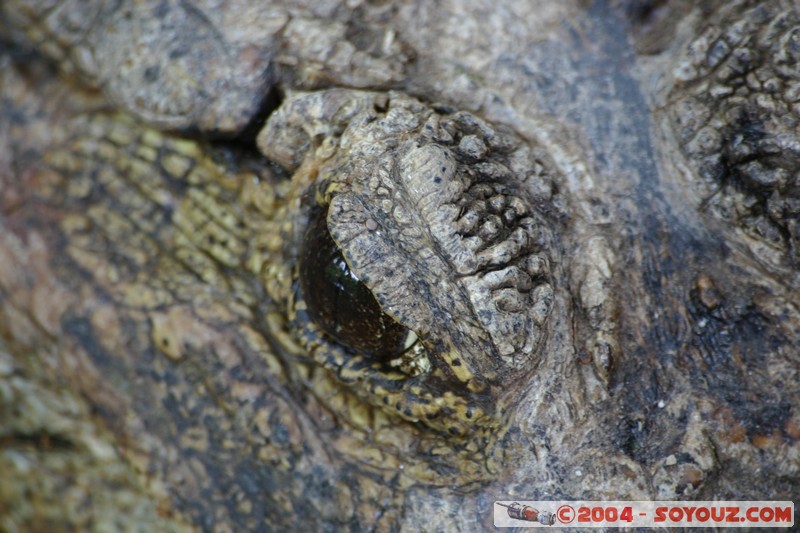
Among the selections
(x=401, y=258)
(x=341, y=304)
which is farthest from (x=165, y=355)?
(x=401, y=258)

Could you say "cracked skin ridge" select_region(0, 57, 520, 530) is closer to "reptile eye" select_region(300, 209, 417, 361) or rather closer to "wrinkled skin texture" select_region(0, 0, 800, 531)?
"wrinkled skin texture" select_region(0, 0, 800, 531)

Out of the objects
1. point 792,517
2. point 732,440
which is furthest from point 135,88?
point 792,517

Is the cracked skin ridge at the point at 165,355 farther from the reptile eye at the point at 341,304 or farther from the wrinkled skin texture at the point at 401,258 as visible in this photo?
the reptile eye at the point at 341,304

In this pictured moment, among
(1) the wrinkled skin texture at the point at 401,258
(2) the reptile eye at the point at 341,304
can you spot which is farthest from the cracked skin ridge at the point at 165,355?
(2) the reptile eye at the point at 341,304

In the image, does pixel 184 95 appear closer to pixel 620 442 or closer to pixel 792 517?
pixel 620 442

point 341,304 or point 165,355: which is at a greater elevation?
point 341,304

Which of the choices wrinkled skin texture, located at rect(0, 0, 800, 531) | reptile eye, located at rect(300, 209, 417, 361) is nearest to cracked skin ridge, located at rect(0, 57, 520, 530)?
wrinkled skin texture, located at rect(0, 0, 800, 531)

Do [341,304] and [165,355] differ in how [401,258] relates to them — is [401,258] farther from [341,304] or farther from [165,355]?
[165,355]

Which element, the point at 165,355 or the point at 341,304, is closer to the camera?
the point at 341,304
